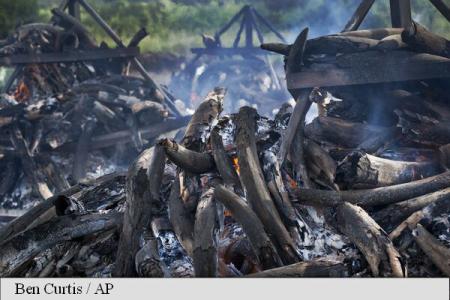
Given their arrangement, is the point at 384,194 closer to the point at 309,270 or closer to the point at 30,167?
the point at 309,270

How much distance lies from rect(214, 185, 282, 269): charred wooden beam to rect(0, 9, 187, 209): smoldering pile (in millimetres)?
5642

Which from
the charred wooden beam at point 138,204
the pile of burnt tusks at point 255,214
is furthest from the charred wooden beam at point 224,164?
the charred wooden beam at point 138,204

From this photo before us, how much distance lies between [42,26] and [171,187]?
8.15 m

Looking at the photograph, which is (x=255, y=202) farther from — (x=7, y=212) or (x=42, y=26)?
(x=42, y=26)

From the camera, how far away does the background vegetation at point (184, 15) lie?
16688mm

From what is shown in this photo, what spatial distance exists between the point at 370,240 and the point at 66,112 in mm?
7510

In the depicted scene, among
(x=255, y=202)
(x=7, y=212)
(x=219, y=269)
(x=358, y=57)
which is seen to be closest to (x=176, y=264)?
(x=219, y=269)

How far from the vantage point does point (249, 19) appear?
626 inches

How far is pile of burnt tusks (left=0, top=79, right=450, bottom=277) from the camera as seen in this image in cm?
361

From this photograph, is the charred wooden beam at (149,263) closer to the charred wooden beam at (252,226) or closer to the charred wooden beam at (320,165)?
the charred wooden beam at (252,226)

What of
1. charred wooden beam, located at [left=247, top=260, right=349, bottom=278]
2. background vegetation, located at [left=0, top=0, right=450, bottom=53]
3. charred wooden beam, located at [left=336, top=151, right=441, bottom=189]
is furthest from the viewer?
background vegetation, located at [left=0, top=0, right=450, bottom=53]

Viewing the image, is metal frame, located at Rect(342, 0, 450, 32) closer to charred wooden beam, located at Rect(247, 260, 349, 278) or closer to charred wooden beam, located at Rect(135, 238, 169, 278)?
charred wooden beam, located at Rect(247, 260, 349, 278)

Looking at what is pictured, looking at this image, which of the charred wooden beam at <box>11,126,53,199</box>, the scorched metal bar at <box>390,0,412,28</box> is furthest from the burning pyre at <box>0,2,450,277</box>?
the charred wooden beam at <box>11,126,53,199</box>

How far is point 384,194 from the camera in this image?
409 centimetres
